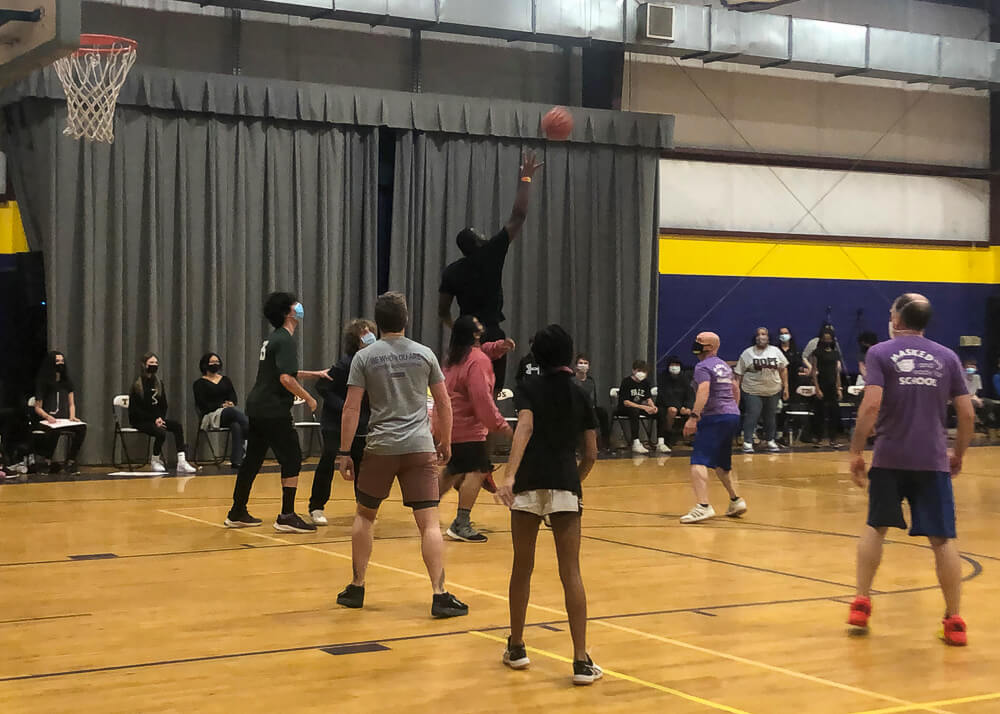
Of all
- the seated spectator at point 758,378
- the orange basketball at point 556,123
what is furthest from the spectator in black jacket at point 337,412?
the seated spectator at point 758,378

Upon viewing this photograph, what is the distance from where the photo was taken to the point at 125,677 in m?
5.22

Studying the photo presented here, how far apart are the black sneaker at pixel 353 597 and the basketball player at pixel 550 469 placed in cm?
156

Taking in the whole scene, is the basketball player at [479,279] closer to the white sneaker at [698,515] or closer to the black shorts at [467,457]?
the black shorts at [467,457]

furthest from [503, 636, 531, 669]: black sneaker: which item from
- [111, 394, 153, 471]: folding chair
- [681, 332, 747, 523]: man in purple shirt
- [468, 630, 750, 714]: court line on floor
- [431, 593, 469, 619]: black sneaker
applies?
[111, 394, 153, 471]: folding chair

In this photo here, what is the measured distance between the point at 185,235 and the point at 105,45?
335 cm

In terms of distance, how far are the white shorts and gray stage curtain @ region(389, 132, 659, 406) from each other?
12.3m

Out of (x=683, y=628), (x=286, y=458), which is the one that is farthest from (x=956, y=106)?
(x=683, y=628)

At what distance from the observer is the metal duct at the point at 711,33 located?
1645 centimetres

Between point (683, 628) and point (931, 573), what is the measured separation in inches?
104

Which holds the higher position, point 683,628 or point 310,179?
point 310,179

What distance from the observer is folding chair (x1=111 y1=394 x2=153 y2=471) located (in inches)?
609

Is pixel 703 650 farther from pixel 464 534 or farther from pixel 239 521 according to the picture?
pixel 239 521

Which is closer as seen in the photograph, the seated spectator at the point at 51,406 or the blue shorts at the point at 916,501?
the blue shorts at the point at 916,501

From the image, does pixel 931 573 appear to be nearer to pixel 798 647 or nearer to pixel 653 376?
pixel 798 647
